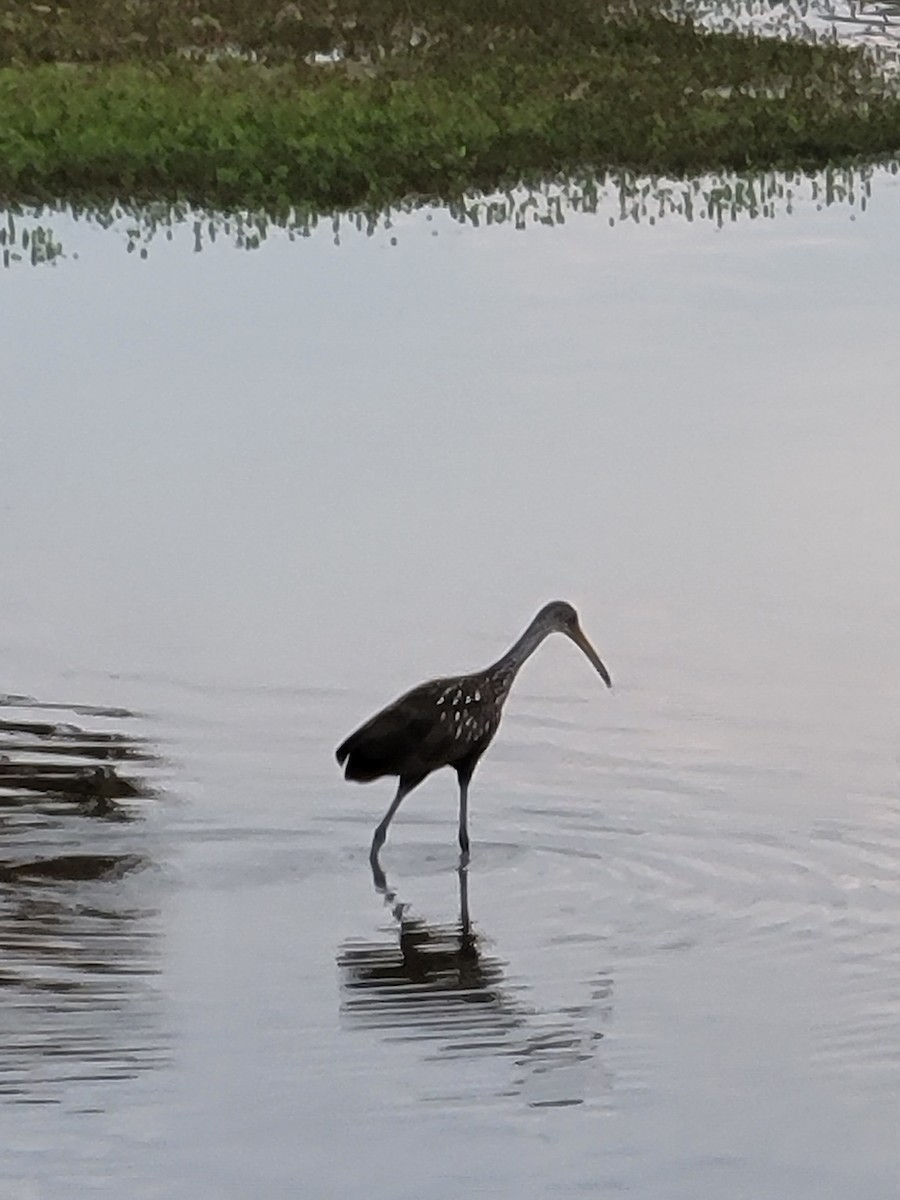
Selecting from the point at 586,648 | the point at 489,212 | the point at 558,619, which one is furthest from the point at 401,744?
the point at 489,212

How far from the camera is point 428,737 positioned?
1003 cm

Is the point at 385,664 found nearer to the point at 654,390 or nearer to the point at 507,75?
the point at 654,390

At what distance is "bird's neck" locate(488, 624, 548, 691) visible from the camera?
1039cm

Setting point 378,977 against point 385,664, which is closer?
point 378,977

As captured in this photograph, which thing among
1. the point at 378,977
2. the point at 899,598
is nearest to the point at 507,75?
the point at 899,598

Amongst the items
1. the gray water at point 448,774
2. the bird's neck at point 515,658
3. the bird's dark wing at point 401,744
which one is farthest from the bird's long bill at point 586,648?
the bird's dark wing at point 401,744

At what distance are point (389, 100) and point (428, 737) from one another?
18538 mm

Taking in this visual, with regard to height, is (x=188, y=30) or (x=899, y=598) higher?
(x=188, y=30)

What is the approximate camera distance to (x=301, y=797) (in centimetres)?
1063

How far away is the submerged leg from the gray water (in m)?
0.10

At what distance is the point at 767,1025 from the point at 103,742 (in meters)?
3.34

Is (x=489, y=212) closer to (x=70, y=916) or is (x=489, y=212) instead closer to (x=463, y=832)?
(x=463, y=832)

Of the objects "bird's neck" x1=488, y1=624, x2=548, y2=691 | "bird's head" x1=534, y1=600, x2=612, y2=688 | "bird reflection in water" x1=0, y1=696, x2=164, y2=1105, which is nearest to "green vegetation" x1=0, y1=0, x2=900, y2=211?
"bird reflection in water" x1=0, y1=696, x2=164, y2=1105

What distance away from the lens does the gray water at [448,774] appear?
793cm
